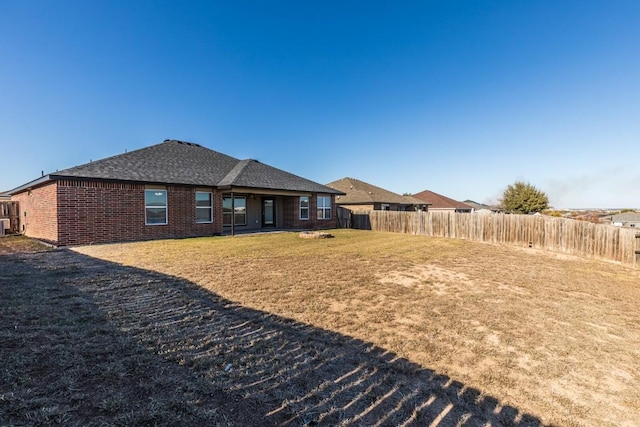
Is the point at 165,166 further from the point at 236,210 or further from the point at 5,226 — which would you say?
the point at 5,226

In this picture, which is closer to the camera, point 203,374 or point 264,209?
point 203,374

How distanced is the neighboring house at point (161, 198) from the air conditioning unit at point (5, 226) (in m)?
0.73

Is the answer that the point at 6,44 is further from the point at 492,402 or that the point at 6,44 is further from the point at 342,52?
the point at 492,402

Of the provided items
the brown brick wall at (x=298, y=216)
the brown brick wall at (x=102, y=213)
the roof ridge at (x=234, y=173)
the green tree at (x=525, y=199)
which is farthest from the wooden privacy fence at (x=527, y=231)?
the green tree at (x=525, y=199)

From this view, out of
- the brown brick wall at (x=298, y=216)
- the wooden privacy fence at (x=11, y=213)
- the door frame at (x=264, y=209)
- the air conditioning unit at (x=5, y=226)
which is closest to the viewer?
the air conditioning unit at (x=5, y=226)

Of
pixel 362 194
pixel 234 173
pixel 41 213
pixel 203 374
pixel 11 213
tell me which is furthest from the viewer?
pixel 362 194

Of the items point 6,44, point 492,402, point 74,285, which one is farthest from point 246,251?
point 6,44

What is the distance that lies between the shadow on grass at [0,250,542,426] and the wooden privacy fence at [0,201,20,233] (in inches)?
726

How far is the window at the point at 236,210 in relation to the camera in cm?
1759

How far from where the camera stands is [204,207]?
15539mm

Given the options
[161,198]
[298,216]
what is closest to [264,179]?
[298,216]

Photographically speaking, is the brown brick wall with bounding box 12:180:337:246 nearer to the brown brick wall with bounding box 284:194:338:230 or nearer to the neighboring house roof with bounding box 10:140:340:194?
the neighboring house roof with bounding box 10:140:340:194

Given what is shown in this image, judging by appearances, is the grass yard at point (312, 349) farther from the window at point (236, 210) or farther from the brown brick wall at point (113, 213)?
the window at point (236, 210)

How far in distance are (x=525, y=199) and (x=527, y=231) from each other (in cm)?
2664
